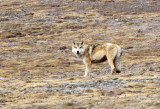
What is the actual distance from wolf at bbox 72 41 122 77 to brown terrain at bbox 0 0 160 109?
644 mm

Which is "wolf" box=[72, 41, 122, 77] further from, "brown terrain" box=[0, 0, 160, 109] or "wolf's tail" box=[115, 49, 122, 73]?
"brown terrain" box=[0, 0, 160, 109]

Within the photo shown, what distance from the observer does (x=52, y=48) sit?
136ft

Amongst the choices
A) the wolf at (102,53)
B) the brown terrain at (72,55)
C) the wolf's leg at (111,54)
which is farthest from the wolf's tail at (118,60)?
the brown terrain at (72,55)

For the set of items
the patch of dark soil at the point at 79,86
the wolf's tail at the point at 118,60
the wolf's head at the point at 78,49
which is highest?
the wolf's head at the point at 78,49

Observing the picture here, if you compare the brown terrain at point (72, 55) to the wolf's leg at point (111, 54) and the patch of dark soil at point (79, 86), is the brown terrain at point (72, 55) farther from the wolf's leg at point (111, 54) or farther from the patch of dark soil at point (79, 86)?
the wolf's leg at point (111, 54)

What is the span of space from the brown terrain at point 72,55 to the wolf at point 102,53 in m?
0.64

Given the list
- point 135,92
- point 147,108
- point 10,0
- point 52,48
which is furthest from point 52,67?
point 10,0

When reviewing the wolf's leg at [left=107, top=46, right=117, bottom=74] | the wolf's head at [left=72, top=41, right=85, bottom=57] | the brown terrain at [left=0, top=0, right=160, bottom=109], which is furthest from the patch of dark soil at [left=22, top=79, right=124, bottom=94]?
the wolf's head at [left=72, top=41, right=85, bottom=57]

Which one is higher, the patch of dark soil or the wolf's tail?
the wolf's tail

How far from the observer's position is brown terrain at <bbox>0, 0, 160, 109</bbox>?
17031mm

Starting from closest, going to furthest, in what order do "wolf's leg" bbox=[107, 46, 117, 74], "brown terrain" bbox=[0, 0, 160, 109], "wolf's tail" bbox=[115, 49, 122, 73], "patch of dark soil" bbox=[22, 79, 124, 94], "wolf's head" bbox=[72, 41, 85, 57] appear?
1. "brown terrain" bbox=[0, 0, 160, 109]
2. "patch of dark soil" bbox=[22, 79, 124, 94]
3. "wolf's leg" bbox=[107, 46, 117, 74]
4. "wolf's tail" bbox=[115, 49, 122, 73]
5. "wolf's head" bbox=[72, 41, 85, 57]

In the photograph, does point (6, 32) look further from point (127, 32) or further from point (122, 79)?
point (122, 79)

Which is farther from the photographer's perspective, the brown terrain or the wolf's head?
the wolf's head

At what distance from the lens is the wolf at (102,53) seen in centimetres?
2158
